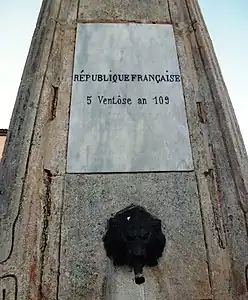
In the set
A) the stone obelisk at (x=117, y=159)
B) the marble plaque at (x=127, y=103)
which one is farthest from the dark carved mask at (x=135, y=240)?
the marble plaque at (x=127, y=103)

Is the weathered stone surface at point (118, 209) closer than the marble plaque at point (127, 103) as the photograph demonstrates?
Yes

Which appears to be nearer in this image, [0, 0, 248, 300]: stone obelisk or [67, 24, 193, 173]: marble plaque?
[0, 0, 248, 300]: stone obelisk

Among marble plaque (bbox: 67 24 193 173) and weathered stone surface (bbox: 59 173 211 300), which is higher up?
marble plaque (bbox: 67 24 193 173)

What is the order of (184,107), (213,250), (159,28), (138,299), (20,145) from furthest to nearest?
(159,28)
(184,107)
(20,145)
(213,250)
(138,299)

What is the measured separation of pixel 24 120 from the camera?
3.12 meters

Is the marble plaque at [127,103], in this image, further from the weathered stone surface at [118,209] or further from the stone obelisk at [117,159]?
the weathered stone surface at [118,209]

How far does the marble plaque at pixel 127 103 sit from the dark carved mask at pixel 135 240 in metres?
0.43

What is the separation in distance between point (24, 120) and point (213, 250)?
181 centimetres

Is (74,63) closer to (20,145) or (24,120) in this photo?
(24,120)

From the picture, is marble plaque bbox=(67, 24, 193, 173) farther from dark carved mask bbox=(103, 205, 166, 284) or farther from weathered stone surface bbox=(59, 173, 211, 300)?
dark carved mask bbox=(103, 205, 166, 284)

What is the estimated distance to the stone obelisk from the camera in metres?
2.64

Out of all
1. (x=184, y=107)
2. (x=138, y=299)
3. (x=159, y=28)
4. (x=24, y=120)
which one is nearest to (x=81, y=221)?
(x=138, y=299)

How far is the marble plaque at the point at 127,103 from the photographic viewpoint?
3.08 m

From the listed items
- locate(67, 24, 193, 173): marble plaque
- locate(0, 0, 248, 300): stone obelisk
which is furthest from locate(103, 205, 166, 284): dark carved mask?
locate(67, 24, 193, 173): marble plaque
